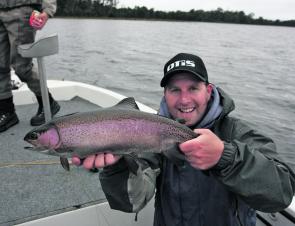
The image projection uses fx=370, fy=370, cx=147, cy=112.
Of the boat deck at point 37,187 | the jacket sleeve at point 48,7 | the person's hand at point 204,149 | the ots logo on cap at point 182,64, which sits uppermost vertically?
the jacket sleeve at point 48,7

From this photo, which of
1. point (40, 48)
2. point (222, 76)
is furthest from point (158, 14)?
point (40, 48)

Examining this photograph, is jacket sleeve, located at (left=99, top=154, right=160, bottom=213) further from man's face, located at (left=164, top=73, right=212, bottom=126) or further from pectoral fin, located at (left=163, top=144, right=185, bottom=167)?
man's face, located at (left=164, top=73, right=212, bottom=126)

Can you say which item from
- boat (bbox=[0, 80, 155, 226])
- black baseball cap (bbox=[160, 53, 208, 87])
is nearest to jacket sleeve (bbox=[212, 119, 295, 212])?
black baseball cap (bbox=[160, 53, 208, 87])

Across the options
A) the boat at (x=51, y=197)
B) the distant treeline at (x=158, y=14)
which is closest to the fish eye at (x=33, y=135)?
the boat at (x=51, y=197)

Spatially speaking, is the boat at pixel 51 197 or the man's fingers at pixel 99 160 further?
the boat at pixel 51 197

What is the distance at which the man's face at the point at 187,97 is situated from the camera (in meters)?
2.47

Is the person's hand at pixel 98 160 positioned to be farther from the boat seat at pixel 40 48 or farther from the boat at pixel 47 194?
the boat seat at pixel 40 48

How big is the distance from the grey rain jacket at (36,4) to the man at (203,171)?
2.57 metres

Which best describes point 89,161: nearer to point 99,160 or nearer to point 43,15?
point 99,160

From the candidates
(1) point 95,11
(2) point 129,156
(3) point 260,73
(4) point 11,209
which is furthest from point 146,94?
(1) point 95,11

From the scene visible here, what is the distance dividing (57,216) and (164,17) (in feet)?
293

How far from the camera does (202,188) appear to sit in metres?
2.33

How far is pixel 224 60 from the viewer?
2041cm

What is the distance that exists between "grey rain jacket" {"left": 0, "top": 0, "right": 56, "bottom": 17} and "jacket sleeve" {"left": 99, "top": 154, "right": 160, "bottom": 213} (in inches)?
114
